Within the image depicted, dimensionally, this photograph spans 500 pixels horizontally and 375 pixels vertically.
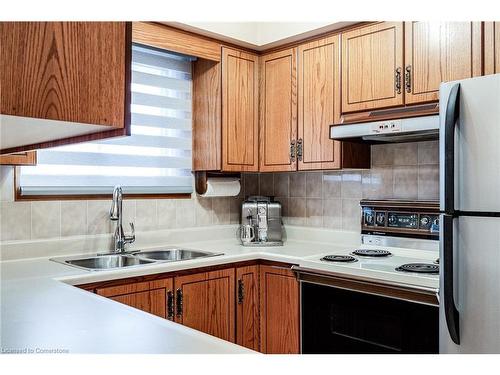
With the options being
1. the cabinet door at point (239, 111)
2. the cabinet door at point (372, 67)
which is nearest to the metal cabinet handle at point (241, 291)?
the cabinet door at point (239, 111)

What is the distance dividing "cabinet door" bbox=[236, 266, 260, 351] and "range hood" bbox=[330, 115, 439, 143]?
0.91 m

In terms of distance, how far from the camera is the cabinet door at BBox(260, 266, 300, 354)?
265 cm

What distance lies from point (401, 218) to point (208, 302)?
3.90 feet

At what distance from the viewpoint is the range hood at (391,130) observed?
2.33m

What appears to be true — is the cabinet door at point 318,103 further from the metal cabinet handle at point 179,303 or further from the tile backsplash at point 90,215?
the metal cabinet handle at point 179,303

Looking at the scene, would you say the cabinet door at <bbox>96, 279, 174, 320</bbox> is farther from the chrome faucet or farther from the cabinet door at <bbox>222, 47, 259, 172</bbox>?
the cabinet door at <bbox>222, 47, 259, 172</bbox>

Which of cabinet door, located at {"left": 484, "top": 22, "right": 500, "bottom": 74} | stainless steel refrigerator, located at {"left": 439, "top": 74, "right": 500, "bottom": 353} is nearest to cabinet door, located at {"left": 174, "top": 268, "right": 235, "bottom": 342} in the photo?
stainless steel refrigerator, located at {"left": 439, "top": 74, "right": 500, "bottom": 353}

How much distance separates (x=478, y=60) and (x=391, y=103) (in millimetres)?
477

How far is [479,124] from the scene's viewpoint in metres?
1.76

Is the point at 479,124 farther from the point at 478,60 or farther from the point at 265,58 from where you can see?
the point at 265,58

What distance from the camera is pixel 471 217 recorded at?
5.75 ft

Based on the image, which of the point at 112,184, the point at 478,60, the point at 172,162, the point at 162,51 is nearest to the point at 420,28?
the point at 478,60
